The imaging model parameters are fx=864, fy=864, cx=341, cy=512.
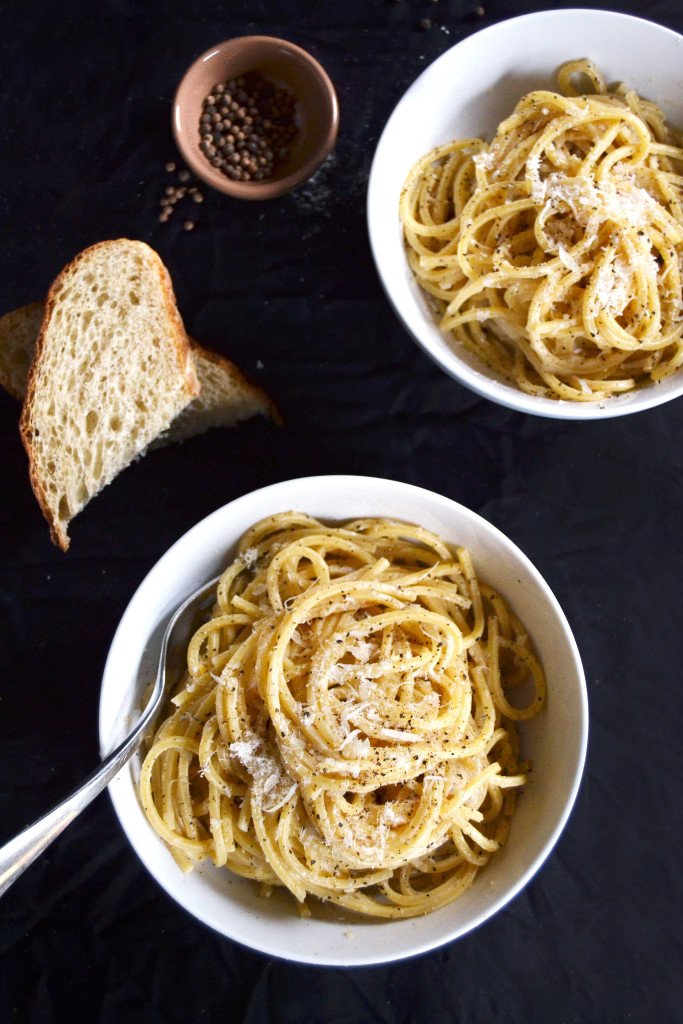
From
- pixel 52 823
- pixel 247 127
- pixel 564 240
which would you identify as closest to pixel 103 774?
pixel 52 823

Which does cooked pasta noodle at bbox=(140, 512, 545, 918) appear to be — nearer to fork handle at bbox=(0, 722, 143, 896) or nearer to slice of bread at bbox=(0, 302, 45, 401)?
fork handle at bbox=(0, 722, 143, 896)

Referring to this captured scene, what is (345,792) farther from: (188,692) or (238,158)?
(238,158)

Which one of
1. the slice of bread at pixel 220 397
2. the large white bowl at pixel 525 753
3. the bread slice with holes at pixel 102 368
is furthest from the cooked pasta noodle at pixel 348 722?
the bread slice with holes at pixel 102 368

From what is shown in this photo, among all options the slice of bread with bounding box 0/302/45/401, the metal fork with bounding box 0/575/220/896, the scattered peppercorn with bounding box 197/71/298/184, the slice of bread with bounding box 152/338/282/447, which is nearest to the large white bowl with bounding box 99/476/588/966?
the metal fork with bounding box 0/575/220/896

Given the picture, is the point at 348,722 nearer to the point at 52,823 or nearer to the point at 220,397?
the point at 52,823

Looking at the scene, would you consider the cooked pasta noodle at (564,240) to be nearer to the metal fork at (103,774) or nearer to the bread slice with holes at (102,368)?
the bread slice with holes at (102,368)
